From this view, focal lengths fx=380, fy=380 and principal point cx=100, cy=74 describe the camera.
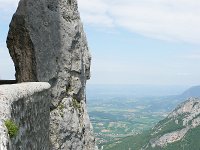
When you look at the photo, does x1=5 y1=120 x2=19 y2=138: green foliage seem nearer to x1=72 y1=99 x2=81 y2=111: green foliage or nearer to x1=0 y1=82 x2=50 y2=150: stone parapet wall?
x1=0 y1=82 x2=50 y2=150: stone parapet wall

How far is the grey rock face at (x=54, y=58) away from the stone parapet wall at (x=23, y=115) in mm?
5319

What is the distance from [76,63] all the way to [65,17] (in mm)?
3148

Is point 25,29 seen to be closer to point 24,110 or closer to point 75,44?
point 75,44

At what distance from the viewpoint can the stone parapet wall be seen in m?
9.00

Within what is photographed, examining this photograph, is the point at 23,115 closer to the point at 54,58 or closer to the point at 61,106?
the point at 61,106

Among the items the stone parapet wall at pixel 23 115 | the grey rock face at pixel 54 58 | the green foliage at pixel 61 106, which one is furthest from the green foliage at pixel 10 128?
the green foliage at pixel 61 106

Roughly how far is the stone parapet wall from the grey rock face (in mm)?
5319

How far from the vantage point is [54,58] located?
23.7 metres

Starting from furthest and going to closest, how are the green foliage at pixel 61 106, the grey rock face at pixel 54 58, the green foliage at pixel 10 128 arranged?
the green foliage at pixel 61 106, the grey rock face at pixel 54 58, the green foliage at pixel 10 128

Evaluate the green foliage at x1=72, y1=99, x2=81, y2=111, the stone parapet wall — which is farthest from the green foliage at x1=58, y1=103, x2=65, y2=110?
the stone parapet wall

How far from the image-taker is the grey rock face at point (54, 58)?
23.0 metres

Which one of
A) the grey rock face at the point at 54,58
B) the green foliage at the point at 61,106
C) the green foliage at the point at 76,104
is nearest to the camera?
the grey rock face at the point at 54,58

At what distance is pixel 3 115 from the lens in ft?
29.0

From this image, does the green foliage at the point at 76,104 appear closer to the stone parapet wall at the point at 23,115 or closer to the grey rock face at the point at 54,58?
the grey rock face at the point at 54,58
